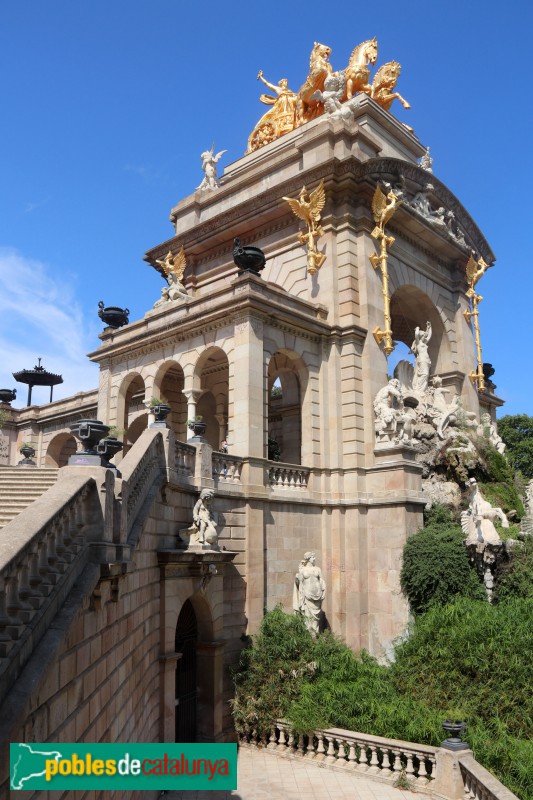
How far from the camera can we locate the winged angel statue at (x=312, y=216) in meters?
22.7

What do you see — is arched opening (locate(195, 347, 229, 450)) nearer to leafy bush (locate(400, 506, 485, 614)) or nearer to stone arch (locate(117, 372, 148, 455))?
stone arch (locate(117, 372, 148, 455))

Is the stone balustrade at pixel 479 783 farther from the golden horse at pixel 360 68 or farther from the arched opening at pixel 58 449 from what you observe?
the golden horse at pixel 360 68

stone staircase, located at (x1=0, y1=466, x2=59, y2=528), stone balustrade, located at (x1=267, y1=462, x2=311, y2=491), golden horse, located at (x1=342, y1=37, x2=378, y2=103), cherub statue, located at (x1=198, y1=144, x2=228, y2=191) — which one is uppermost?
golden horse, located at (x1=342, y1=37, x2=378, y2=103)

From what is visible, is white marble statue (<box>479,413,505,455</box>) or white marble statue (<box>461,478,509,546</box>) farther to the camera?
white marble statue (<box>479,413,505,455</box>)

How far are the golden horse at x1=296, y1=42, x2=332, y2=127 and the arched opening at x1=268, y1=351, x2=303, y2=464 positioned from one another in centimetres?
1058

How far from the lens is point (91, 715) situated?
24.0 feet

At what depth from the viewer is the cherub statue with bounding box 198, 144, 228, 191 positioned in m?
29.9

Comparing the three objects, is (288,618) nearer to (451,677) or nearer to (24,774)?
(451,677)

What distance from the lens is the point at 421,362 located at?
2619 centimetres

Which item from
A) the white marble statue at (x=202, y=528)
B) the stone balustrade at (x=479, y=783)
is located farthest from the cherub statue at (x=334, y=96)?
the stone balustrade at (x=479, y=783)

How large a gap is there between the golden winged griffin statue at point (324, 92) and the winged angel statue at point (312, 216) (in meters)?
3.83

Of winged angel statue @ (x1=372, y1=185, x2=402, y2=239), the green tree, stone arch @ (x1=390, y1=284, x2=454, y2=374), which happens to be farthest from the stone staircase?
the green tree

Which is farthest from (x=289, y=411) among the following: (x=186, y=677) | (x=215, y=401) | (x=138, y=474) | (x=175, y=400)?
(x=138, y=474)

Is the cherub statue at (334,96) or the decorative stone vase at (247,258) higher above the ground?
the cherub statue at (334,96)
